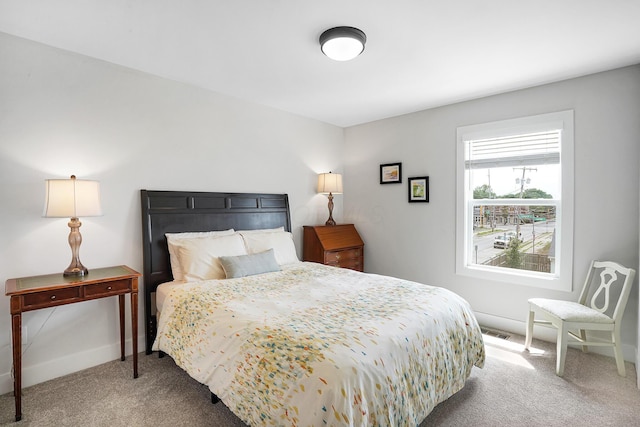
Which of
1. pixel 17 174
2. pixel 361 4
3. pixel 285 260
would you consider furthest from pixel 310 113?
pixel 17 174

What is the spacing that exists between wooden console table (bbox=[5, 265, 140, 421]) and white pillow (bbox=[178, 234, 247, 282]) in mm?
404

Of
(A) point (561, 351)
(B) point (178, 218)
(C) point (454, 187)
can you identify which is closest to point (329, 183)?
(C) point (454, 187)

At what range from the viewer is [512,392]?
7.34ft

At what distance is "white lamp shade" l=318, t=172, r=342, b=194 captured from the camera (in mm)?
4195

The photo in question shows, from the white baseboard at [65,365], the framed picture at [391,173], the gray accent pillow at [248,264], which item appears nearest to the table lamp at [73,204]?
the white baseboard at [65,365]

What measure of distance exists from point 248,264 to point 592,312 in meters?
2.83

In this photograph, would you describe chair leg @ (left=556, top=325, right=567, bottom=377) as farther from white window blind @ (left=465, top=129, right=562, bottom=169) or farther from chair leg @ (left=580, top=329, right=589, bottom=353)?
white window blind @ (left=465, top=129, right=562, bottom=169)

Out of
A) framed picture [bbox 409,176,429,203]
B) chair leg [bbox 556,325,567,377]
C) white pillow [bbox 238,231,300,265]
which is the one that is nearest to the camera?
chair leg [bbox 556,325,567,377]

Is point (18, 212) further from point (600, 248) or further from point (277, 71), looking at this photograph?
point (600, 248)

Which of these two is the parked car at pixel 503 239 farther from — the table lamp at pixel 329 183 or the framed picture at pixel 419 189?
the table lamp at pixel 329 183

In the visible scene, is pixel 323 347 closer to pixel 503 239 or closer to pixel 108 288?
pixel 108 288

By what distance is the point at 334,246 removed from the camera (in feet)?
13.2

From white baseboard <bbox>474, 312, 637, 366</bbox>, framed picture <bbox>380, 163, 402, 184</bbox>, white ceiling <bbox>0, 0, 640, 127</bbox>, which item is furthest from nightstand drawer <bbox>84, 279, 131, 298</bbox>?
white baseboard <bbox>474, 312, 637, 366</bbox>

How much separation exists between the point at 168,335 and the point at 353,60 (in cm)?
258
